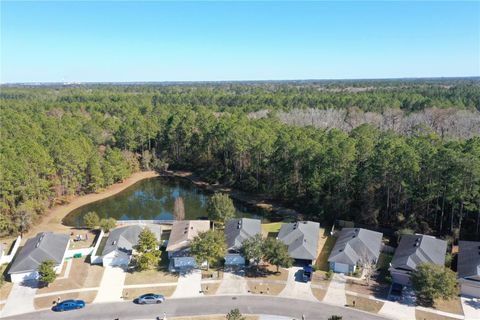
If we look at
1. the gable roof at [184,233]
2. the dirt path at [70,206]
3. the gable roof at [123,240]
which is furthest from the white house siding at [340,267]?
the dirt path at [70,206]

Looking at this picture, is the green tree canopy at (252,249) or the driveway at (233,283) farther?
the green tree canopy at (252,249)

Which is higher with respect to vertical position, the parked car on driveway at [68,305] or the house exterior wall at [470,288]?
the house exterior wall at [470,288]

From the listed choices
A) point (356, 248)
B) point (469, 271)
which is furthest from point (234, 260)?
point (469, 271)

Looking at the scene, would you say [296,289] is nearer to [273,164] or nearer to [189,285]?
[189,285]

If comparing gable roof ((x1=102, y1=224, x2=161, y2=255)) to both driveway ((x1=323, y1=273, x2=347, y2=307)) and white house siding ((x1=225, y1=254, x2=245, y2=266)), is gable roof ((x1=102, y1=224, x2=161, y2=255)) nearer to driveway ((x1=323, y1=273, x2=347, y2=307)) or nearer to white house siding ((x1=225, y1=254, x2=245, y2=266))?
white house siding ((x1=225, y1=254, x2=245, y2=266))

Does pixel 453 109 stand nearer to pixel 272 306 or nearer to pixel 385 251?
pixel 385 251

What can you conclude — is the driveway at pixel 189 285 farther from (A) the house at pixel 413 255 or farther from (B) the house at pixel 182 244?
(A) the house at pixel 413 255
